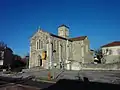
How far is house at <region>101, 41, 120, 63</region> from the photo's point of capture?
5250 cm

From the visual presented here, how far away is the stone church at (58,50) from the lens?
48.2m

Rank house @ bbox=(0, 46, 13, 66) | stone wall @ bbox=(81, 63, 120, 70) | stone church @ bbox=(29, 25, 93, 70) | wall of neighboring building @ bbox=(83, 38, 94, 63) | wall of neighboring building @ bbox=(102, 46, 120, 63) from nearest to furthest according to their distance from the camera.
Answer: stone wall @ bbox=(81, 63, 120, 70) → stone church @ bbox=(29, 25, 93, 70) → wall of neighboring building @ bbox=(102, 46, 120, 63) → wall of neighboring building @ bbox=(83, 38, 94, 63) → house @ bbox=(0, 46, 13, 66)

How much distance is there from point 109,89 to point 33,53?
4319 centimetres

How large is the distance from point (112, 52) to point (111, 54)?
0.79 metres

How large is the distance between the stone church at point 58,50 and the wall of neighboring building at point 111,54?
7778 mm

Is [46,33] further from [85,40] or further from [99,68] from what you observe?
[99,68]

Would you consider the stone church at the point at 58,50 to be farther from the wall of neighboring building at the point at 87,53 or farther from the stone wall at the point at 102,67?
the stone wall at the point at 102,67

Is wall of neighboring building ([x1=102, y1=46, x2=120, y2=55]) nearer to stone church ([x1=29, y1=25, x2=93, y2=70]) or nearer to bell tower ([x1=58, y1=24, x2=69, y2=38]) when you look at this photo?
stone church ([x1=29, y1=25, x2=93, y2=70])

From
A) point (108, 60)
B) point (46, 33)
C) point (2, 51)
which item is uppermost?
point (46, 33)

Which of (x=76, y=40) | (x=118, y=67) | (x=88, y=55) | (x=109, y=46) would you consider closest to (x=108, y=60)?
(x=109, y=46)

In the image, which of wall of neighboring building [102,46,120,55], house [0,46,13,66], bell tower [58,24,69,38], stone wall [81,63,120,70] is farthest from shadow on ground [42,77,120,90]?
house [0,46,13,66]

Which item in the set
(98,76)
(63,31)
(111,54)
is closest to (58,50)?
(63,31)

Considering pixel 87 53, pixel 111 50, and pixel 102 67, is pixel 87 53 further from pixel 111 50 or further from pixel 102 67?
pixel 102 67

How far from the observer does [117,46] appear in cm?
5266
